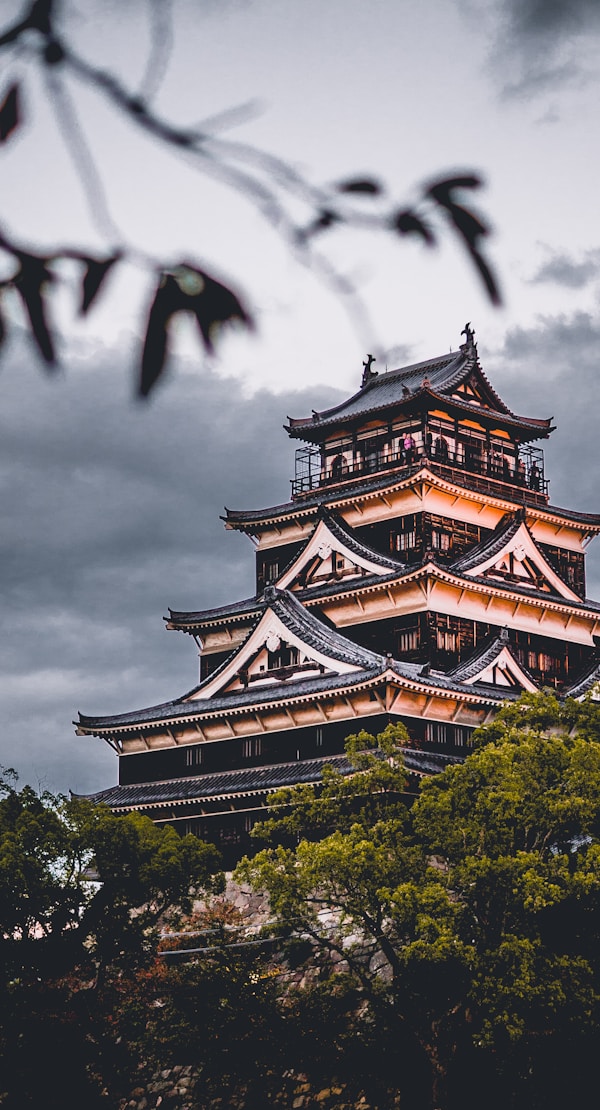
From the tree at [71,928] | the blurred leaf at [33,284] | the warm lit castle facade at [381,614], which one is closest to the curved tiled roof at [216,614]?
the warm lit castle facade at [381,614]

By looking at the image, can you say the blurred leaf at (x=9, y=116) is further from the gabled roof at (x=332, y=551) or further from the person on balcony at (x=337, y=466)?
the person on balcony at (x=337, y=466)

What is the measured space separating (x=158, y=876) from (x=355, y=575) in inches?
571

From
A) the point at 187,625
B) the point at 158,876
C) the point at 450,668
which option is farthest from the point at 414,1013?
the point at 187,625

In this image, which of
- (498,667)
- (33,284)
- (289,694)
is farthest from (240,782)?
(33,284)

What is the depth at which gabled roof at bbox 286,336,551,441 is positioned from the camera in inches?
1740

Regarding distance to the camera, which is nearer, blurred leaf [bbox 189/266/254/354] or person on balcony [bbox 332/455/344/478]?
blurred leaf [bbox 189/266/254/354]

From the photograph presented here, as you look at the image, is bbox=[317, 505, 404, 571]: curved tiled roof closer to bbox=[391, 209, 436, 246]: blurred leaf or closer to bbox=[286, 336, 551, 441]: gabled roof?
bbox=[286, 336, 551, 441]: gabled roof

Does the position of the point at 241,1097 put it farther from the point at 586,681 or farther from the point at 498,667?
the point at 586,681

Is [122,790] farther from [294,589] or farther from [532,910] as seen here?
[532,910]

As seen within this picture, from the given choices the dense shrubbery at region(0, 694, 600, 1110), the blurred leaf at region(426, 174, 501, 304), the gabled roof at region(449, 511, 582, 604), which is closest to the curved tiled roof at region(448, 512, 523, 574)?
the gabled roof at region(449, 511, 582, 604)

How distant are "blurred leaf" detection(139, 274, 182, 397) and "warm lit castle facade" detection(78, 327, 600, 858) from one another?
28981mm

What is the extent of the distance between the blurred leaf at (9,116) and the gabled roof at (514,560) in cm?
3592

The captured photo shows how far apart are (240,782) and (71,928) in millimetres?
8460

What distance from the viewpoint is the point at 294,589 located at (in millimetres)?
42000
